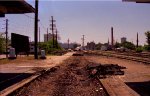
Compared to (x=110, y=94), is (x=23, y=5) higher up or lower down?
higher up

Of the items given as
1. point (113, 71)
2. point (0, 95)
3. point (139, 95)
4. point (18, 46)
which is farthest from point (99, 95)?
point (18, 46)

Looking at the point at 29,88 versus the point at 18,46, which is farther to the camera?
the point at 18,46

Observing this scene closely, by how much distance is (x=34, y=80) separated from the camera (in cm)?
2069

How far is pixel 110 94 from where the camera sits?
553 inches

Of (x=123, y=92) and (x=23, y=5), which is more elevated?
(x=23, y=5)

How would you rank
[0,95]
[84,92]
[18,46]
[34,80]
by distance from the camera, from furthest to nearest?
[18,46] < [34,80] < [84,92] < [0,95]

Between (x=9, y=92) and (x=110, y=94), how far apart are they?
3638 millimetres

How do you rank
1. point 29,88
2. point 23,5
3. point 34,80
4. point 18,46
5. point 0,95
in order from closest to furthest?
point 0,95
point 29,88
point 34,80
point 23,5
point 18,46

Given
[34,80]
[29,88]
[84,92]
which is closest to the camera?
[84,92]

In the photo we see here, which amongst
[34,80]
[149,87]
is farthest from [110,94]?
[34,80]

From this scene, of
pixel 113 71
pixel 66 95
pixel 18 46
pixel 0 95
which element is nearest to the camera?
pixel 0 95

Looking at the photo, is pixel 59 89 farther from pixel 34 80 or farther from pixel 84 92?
pixel 34 80

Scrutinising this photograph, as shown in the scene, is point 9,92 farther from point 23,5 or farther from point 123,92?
point 23,5

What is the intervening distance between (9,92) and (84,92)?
299cm
